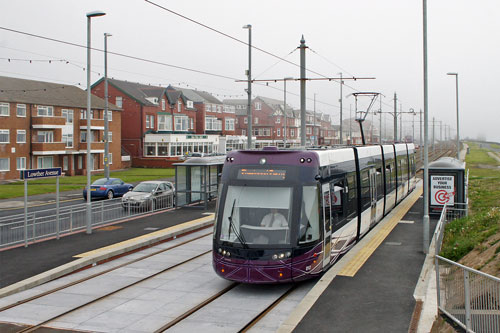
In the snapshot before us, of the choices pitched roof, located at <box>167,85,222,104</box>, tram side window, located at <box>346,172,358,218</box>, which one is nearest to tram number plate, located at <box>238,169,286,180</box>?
tram side window, located at <box>346,172,358,218</box>

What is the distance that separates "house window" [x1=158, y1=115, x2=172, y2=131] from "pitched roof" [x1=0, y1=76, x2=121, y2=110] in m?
11.4

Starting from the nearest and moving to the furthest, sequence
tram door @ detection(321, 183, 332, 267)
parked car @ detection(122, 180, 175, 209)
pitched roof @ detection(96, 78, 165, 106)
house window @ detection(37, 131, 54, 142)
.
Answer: tram door @ detection(321, 183, 332, 267) → parked car @ detection(122, 180, 175, 209) → house window @ detection(37, 131, 54, 142) → pitched roof @ detection(96, 78, 165, 106)

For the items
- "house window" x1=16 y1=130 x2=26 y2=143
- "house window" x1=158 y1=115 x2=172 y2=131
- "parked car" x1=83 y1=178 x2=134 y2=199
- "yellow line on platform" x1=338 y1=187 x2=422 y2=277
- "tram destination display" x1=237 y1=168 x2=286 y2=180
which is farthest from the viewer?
"house window" x1=158 y1=115 x2=172 y2=131

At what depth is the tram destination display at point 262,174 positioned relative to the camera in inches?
455

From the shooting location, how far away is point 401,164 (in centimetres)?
2678

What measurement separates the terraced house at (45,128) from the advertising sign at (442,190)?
127 feet

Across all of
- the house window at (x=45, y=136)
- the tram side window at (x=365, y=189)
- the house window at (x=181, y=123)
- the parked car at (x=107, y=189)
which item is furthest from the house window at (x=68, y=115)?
the tram side window at (x=365, y=189)

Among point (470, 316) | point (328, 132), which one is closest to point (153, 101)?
point (470, 316)

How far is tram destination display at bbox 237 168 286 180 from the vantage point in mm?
11555

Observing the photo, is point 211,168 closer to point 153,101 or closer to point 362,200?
point 362,200

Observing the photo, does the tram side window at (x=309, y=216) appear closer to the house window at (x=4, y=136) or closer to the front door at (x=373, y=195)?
the front door at (x=373, y=195)

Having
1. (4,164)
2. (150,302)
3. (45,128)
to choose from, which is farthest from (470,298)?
(45,128)

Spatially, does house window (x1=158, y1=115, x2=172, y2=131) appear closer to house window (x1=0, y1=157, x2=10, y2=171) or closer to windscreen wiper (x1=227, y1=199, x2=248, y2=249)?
house window (x1=0, y1=157, x2=10, y2=171)

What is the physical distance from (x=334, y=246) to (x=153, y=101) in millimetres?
61429
